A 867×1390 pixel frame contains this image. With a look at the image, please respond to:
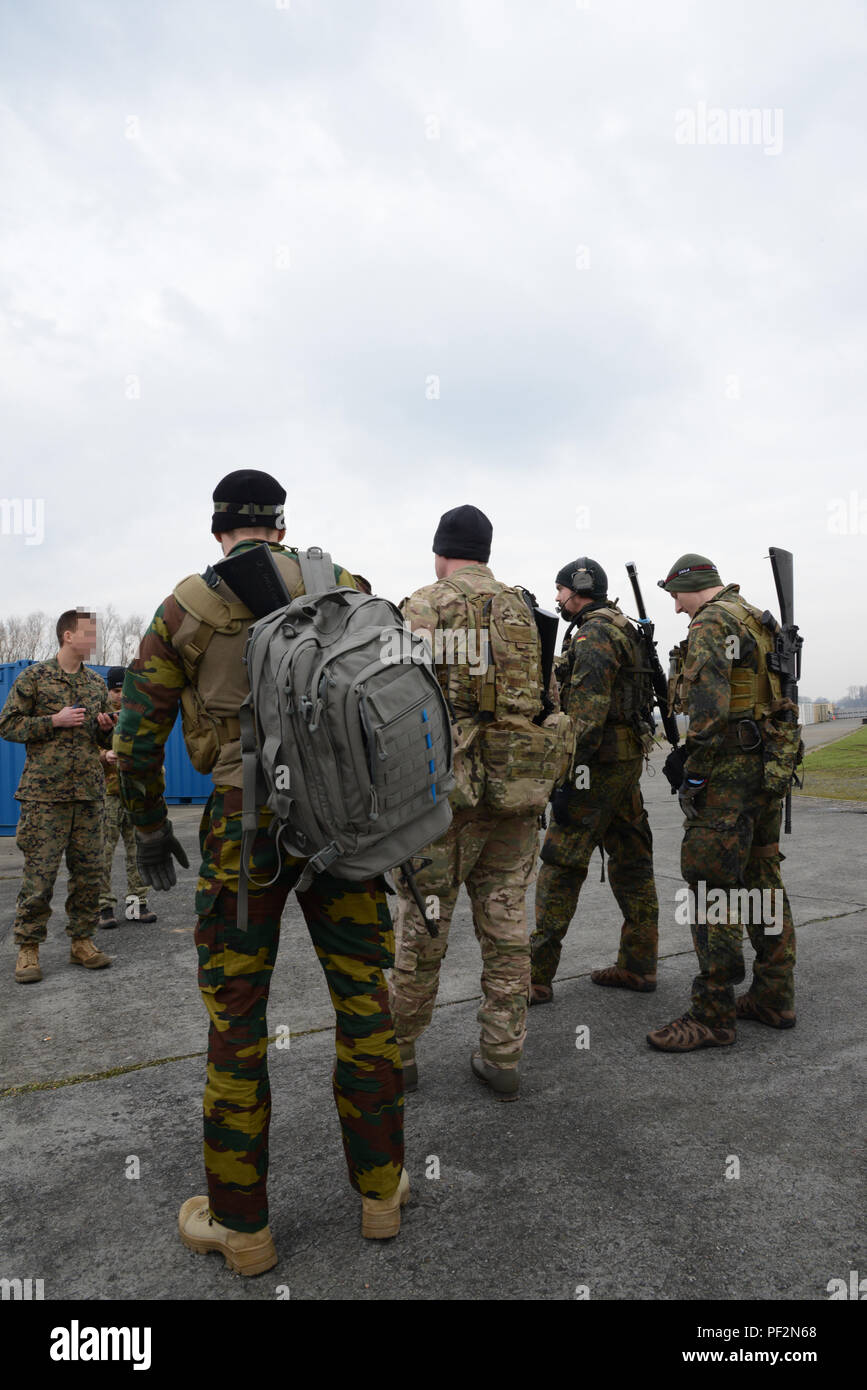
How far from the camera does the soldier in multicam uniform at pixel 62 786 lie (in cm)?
471

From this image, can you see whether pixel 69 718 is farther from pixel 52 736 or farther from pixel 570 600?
pixel 570 600

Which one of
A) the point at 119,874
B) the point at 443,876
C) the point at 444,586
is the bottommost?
the point at 119,874

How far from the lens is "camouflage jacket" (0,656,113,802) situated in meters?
4.84

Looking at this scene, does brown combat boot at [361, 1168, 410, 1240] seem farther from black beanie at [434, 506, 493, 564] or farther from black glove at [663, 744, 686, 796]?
black beanie at [434, 506, 493, 564]

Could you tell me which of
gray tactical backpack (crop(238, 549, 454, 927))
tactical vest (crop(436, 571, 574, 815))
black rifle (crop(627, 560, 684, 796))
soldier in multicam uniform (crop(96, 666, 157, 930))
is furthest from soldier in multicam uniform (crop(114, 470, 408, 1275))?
soldier in multicam uniform (crop(96, 666, 157, 930))

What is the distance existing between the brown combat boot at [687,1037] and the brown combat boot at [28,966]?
321cm

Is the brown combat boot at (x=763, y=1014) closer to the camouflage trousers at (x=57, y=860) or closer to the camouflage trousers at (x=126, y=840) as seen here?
the camouflage trousers at (x=57, y=860)

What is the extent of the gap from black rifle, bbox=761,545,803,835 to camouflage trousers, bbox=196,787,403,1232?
2169 mm

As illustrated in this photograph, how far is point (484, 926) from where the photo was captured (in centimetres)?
314

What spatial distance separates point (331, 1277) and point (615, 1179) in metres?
0.89

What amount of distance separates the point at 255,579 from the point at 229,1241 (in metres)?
1.70

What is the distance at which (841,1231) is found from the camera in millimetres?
2195

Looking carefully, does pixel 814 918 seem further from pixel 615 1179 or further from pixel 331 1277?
pixel 331 1277
